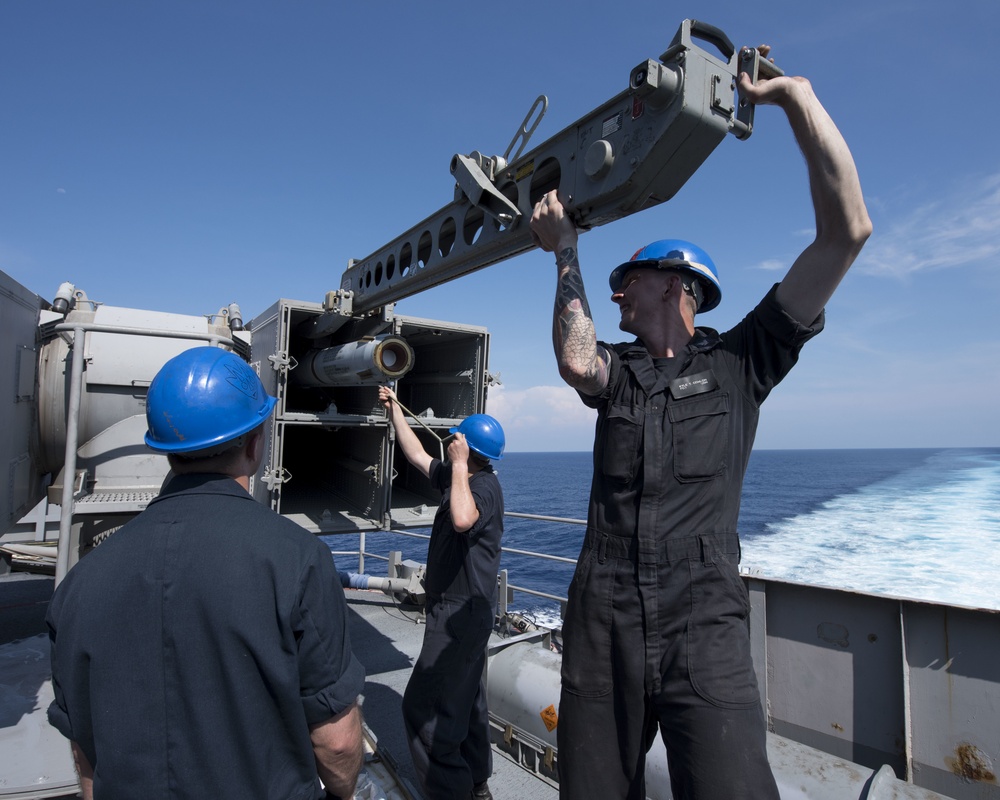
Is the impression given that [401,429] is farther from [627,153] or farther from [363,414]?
[627,153]

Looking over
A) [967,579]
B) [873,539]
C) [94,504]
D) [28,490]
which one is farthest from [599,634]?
[873,539]

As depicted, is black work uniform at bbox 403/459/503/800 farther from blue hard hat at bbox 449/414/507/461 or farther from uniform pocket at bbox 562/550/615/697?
uniform pocket at bbox 562/550/615/697

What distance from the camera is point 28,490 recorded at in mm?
4914

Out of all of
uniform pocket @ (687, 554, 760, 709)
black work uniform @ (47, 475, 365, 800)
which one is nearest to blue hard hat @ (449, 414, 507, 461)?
uniform pocket @ (687, 554, 760, 709)

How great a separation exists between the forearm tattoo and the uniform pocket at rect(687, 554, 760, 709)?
0.68 meters

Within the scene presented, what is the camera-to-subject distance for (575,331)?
1.88 metres

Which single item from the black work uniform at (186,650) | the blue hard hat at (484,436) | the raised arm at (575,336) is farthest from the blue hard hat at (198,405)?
the blue hard hat at (484,436)

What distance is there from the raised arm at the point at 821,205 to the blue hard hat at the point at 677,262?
32 cm

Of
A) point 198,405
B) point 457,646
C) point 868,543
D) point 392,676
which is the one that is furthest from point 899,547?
point 198,405

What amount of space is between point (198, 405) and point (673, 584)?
4.66ft

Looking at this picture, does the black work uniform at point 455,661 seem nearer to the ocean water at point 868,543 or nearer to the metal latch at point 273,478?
the metal latch at point 273,478

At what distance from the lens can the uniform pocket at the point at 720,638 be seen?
1.66 m

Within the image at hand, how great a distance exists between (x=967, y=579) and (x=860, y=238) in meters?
15.7

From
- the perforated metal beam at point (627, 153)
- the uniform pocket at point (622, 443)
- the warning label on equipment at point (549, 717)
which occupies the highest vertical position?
the perforated metal beam at point (627, 153)
